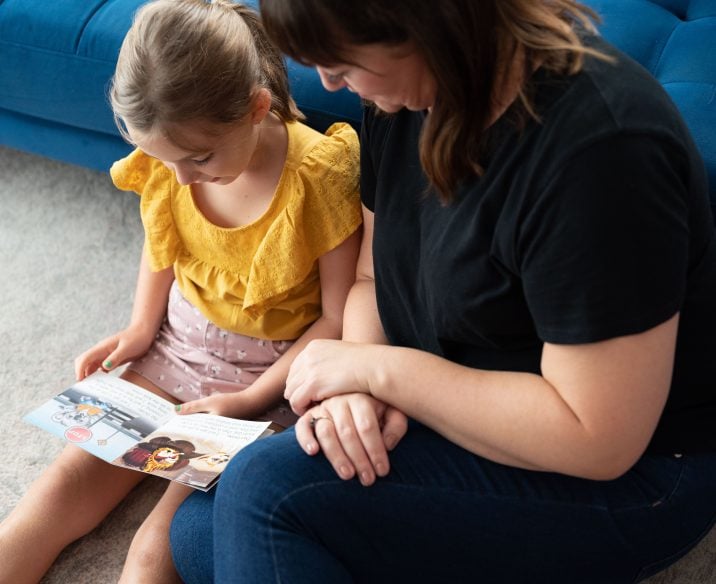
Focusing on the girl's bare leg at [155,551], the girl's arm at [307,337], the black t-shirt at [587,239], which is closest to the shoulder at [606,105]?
the black t-shirt at [587,239]

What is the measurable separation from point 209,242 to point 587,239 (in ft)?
2.43

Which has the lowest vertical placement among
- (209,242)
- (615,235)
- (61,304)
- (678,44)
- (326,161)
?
(61,304)

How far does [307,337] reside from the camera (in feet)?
4.41

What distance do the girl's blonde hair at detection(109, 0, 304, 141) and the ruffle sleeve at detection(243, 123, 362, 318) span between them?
0.15m

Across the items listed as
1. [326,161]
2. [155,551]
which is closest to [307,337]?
[326,161]

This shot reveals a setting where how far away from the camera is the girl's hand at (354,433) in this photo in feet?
2.89

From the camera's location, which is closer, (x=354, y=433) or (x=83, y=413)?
(x=354, y=433)

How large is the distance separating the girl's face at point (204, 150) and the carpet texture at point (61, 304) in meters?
0.57

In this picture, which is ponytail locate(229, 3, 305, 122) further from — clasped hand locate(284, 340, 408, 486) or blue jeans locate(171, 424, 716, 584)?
blue jeans locate(171, 424, 716, 584)

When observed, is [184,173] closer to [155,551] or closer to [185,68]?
[185,68]

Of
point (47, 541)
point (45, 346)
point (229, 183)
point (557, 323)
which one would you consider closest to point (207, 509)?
point (47, 541)

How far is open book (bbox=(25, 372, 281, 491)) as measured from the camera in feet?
3.79

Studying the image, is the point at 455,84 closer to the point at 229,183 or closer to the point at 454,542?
the point at 454,542

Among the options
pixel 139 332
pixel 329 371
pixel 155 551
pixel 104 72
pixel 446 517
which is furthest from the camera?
pixel 104 72
